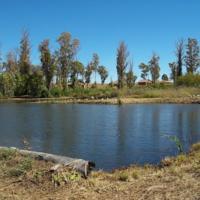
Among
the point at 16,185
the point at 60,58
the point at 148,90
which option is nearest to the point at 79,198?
the point at 16,185

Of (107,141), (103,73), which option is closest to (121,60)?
(103,73)

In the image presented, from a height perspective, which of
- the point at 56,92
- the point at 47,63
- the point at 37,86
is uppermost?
the point at 47,63

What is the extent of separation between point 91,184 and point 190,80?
68.3 meters

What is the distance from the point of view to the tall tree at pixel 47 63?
268 ft

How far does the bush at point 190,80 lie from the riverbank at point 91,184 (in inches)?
2578

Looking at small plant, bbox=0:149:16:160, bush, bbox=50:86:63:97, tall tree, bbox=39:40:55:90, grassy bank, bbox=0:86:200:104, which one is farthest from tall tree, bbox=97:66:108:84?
small plant, bbox=0:149:16:160

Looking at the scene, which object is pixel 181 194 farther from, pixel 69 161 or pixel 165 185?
pixel 69 161

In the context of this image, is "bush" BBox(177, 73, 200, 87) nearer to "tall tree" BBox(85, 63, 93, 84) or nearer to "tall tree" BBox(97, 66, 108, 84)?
"tall tree" BBox(85, 63, 93, 84)

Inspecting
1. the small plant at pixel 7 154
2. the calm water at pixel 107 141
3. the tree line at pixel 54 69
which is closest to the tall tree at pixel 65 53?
the tree line at pixel 54 69

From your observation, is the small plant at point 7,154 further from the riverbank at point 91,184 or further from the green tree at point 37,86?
the green tree at point 37,86

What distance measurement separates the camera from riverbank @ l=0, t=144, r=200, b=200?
298 inches

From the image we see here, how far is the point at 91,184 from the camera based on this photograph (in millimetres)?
8336

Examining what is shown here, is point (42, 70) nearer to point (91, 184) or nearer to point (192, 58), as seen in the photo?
point (192, 58)

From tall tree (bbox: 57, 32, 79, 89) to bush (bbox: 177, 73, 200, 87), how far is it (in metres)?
24.2
